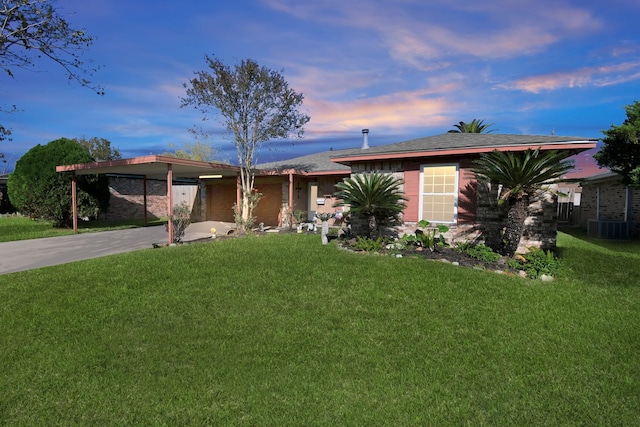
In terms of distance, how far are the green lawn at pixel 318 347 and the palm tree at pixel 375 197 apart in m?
2.51

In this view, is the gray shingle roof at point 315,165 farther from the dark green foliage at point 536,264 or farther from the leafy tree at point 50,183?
the leafy tree at point 50,183

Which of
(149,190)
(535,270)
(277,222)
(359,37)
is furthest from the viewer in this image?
(149,190)

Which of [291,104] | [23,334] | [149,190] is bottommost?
[23,334]

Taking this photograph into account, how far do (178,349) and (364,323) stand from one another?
2.26 meters

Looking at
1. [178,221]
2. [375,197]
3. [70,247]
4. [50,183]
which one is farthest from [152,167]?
[375,197]

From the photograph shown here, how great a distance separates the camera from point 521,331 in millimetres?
4188

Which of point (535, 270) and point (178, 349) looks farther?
point (535, 270)

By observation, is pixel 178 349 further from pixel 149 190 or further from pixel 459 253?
pixel 149 190

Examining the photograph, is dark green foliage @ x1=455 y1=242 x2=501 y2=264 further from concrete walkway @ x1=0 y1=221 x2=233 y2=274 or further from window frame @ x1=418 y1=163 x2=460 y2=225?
concrete walkway @ x1=0 y1=221 x2=233 y2=274

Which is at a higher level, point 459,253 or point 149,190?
point 149,190

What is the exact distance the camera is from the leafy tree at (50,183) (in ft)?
46.7

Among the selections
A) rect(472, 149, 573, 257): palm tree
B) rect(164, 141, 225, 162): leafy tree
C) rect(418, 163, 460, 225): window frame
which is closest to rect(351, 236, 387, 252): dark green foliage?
rect(418, 163, 460, 225): window frame

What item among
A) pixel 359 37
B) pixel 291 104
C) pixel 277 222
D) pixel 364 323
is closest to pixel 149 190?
pixel 277 222

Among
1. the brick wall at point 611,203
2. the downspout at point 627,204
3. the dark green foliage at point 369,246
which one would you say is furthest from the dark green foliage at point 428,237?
the downspout at point 627,204
